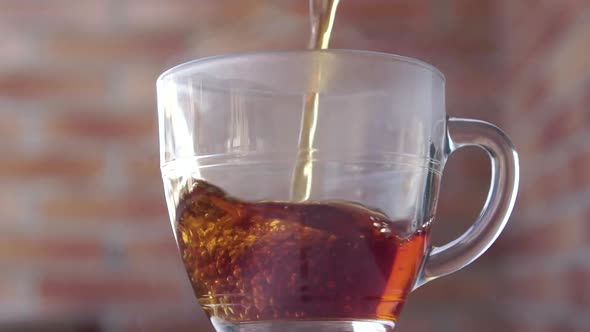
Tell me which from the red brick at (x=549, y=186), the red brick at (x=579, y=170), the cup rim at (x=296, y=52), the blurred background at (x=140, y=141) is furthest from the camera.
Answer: the blurred background at (x=140, y=141)

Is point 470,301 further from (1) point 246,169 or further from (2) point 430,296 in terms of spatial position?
(1) point 246,169

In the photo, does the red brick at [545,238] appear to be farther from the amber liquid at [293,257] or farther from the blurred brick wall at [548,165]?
the amber liquid at [293,257]

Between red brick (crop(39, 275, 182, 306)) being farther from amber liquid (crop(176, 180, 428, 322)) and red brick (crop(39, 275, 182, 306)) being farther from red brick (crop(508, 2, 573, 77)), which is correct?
amber liquid (crop(176, 180, 428, 322))

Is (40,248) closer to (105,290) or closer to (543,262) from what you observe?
(105,290)

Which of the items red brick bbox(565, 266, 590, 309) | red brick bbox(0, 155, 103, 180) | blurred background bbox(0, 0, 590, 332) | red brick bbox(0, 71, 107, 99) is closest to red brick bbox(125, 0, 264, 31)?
blurred background bbox(0, 0, 590, 332)

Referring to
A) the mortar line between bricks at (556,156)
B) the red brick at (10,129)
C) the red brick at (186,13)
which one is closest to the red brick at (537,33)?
the mortar line between bricks at (556,156)
